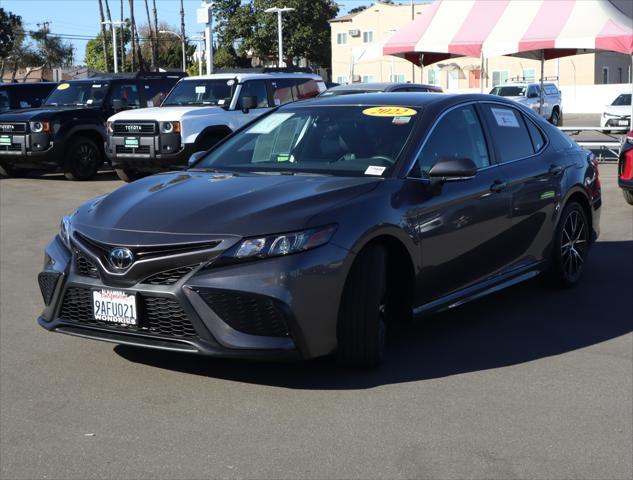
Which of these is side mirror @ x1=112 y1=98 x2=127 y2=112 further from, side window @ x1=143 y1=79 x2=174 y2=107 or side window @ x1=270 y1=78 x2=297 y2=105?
side window @ x1=270 y1=78 x2=297 y2=105

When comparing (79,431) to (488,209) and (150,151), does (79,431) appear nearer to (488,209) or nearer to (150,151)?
(488,209)

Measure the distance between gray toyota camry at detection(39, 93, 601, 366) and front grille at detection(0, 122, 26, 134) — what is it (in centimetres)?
1115

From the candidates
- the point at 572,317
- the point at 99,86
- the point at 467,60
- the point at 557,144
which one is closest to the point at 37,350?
the point at 572,317

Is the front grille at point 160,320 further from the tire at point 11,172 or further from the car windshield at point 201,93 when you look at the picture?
the tire at point 11,172

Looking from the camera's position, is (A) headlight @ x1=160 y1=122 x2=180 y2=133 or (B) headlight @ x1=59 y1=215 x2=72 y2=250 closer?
(B) headlight @ x1=59 y1=215 x2=72 y2=250

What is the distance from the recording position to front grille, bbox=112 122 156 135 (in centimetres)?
1534

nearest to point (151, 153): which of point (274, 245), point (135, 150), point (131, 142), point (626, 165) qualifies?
point (135, 150)

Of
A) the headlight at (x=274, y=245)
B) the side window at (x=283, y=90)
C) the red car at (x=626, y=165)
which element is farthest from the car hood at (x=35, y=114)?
the headlight at (x=274, y=245)

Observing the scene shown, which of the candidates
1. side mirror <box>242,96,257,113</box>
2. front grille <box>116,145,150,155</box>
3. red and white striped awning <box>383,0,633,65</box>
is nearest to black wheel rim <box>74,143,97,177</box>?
front grille <box>116,145,150,155</box>

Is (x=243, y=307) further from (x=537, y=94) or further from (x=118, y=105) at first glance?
(x=537, y=94)

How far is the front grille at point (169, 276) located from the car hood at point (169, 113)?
10.7 metres

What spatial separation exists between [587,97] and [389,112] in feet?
166

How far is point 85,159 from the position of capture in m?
17.2

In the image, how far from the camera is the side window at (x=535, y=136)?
702 centimetres
